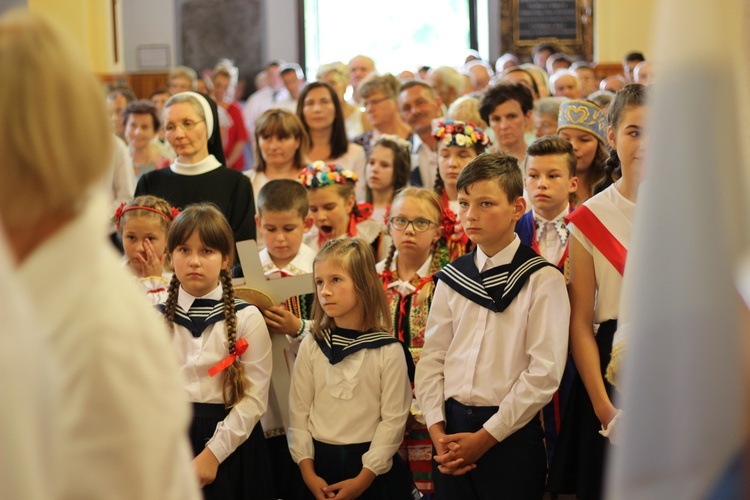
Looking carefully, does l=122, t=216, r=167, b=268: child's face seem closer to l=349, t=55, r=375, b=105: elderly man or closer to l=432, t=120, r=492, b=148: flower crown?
l=432, t=120, r=492, b=148: flower crown

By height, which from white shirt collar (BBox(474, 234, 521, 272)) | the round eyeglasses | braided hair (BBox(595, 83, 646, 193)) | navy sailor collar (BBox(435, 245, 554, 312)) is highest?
braided hair (BBox(595, 83, 646, 193))

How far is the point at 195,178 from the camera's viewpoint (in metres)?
4.79

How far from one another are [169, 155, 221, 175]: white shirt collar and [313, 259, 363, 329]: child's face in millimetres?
1384

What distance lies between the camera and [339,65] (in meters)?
8.53

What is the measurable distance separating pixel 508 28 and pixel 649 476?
49.1 feet

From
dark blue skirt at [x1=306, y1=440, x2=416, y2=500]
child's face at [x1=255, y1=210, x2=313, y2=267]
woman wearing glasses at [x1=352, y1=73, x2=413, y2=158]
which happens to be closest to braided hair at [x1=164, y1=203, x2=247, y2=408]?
dark blue skirt at [x1=306, y1=440, x2=416, y2=500]

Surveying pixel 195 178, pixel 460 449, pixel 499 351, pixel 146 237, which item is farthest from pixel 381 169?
pixel 460 449

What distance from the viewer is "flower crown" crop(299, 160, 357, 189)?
4820mm

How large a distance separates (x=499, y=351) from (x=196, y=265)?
3.77ft

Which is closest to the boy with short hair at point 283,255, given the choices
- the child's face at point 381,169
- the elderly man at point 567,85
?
the child's face at point 381,169

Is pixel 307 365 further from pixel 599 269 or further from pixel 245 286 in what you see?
pixel 599 269

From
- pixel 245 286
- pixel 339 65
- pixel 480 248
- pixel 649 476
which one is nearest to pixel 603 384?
pixel 480 248

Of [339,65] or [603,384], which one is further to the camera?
[339,65]

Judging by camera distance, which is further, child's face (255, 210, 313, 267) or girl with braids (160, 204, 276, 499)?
child's face (255, 210, 313, 267)
